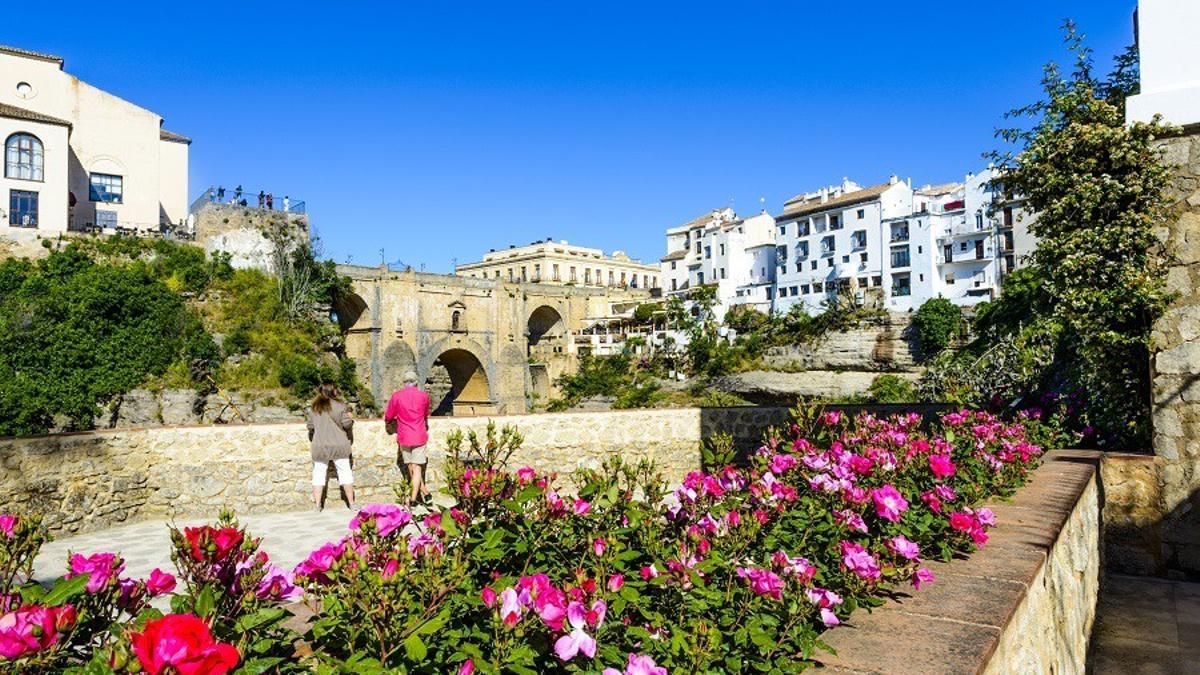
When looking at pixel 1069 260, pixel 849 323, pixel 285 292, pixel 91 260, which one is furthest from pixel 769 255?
pixel 1069 260

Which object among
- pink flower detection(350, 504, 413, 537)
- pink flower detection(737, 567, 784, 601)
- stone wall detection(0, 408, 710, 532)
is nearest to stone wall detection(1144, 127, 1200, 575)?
stone wall detection(0, 408, 710, 532)

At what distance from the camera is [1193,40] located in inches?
249

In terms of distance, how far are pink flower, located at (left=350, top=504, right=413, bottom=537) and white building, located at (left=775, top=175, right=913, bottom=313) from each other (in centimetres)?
5508

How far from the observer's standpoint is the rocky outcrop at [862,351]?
4816 centimetres

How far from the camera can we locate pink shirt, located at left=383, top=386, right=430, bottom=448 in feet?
30.3

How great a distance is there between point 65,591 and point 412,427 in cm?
749

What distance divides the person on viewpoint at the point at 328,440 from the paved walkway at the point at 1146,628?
24.5ft

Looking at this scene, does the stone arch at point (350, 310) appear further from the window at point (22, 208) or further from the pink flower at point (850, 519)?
the pink flower at point (850, 519)

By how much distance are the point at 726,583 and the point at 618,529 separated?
1.42ft

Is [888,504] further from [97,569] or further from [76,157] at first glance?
[76,157]

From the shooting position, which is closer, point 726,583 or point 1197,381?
point 726,583

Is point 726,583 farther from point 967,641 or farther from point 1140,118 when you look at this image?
point 1140,118

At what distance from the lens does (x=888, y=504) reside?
10.3 feet

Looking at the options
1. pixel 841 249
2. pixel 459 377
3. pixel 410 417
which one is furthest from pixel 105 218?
pixel 841 249
